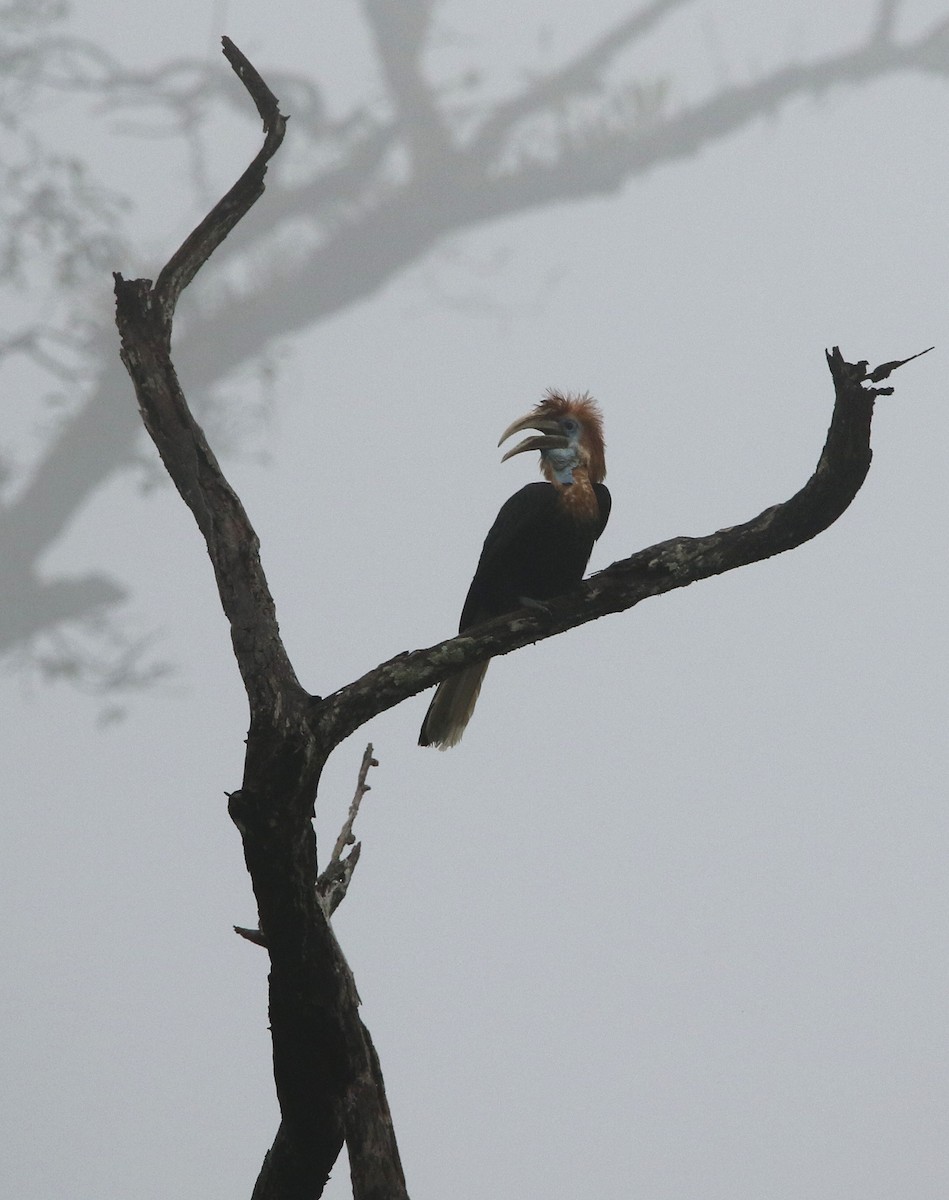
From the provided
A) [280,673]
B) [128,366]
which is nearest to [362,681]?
[280,673]

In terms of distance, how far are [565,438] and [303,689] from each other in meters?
1.28

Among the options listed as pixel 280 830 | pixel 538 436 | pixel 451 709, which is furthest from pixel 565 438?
pixel 280 830

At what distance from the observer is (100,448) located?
7.41 meters

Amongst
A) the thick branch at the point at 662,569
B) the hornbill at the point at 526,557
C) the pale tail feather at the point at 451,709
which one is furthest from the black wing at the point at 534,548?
the thick branch at the point at 662,569

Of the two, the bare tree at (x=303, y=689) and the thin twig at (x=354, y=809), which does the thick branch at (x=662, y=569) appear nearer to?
the bare tree at (x=303, y=689)

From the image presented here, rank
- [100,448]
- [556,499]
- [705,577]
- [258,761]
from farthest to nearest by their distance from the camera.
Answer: [100,448] < [556,499] < [705,577] < [258,761]

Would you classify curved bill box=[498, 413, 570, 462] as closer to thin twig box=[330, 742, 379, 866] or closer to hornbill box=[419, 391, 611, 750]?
hornbill box=[419, 391, 611, 750]

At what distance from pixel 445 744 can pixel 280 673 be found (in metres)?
0.91

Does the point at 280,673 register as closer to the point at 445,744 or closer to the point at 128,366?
the point at 128,366

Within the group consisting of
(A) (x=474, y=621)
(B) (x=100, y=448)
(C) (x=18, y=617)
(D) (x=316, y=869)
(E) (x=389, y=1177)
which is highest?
(B) (x=100, y=448)

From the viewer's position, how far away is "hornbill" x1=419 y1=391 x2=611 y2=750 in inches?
129

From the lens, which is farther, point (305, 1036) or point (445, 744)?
point (445, 744)

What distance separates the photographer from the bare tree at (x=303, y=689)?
7.88ft

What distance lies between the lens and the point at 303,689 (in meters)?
2.49
